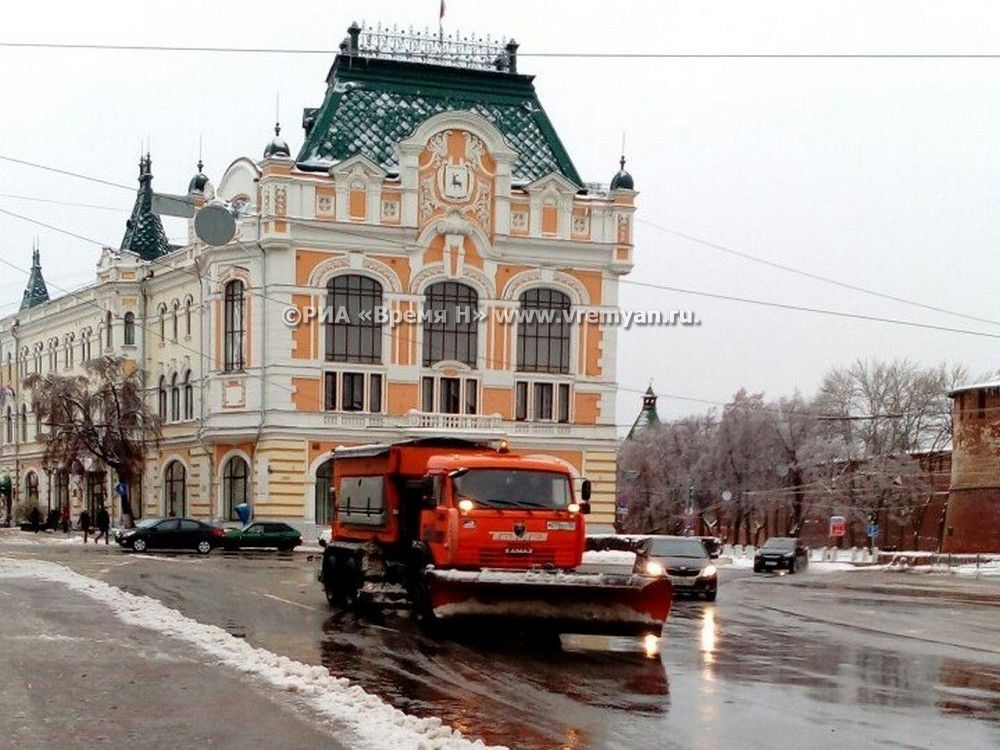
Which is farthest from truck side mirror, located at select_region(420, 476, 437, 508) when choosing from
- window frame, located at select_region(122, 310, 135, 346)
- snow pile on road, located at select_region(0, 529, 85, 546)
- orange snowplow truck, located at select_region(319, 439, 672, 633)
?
window frame, located at select_region(122, 310, 135, 346)

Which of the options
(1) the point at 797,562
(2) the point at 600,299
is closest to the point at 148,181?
(2) the point at 600,299

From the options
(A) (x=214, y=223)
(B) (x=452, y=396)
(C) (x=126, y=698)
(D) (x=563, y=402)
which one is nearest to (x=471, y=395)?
(B) (x=452, y=396)

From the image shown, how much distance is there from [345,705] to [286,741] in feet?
5.47

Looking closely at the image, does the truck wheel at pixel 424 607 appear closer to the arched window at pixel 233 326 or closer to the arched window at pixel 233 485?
the arched window at pixel 233 326

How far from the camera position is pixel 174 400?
226 ft

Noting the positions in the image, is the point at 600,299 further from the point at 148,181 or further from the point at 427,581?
the point at 427,581

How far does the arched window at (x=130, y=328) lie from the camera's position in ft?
239

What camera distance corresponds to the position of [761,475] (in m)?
89.4

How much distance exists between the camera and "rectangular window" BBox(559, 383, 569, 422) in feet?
208

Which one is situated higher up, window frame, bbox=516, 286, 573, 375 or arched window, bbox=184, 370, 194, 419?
window frame, bbox=516, 286, 573, 375

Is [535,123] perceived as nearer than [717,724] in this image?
No

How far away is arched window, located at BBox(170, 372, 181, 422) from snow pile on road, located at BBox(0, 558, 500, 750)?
45.6 meters

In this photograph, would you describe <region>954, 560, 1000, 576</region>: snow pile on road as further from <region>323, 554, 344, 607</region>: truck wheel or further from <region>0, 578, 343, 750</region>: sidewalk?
<region>0, 578, 343, 750</region>: sidewalk

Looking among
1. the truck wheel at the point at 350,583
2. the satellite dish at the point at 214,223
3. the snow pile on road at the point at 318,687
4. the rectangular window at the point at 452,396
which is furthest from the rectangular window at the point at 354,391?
the snow pile on road at the point at 318,687
